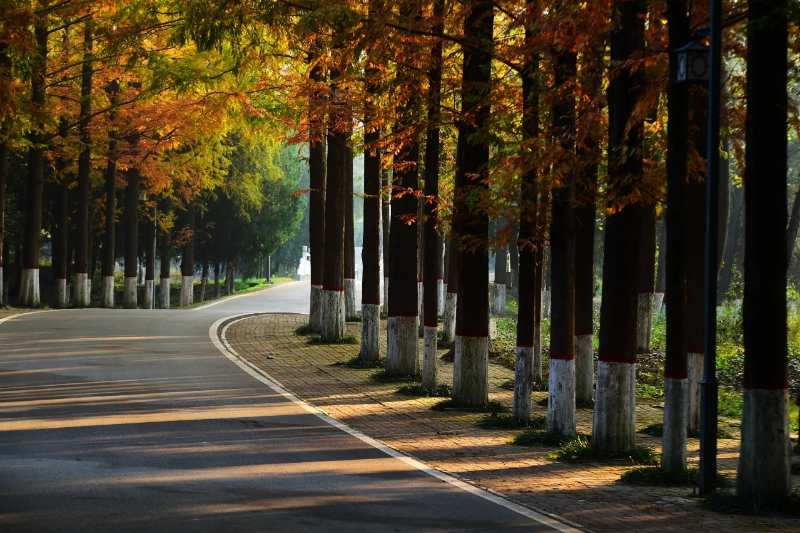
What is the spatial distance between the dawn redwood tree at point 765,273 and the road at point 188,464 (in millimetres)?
2264

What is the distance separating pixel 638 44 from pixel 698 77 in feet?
7.83

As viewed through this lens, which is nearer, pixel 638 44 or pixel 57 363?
pixel 638 44

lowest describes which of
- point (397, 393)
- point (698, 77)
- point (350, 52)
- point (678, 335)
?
point (397, 393)

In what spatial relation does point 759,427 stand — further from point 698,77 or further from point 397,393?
point 397,393

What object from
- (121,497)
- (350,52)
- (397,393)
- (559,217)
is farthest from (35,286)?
(121,497)

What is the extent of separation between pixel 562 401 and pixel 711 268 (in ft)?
14.4

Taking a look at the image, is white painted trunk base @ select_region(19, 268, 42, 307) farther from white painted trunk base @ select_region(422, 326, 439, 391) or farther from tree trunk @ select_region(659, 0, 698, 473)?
tree trunk @ select_region(659, 0, 698, 473)

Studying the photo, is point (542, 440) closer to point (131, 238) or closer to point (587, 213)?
point (587, 213)

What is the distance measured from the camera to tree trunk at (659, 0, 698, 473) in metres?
12.1

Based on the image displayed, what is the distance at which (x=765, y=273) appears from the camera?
10805 millimetres

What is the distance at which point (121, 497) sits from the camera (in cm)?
1029

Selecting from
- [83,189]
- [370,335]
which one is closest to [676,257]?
[370,335]

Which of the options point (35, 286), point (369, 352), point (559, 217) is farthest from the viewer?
point (35, 286)

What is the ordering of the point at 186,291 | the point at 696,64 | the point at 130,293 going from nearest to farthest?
the point at 696,64 → the point at 130,293 → the point at 186,291
